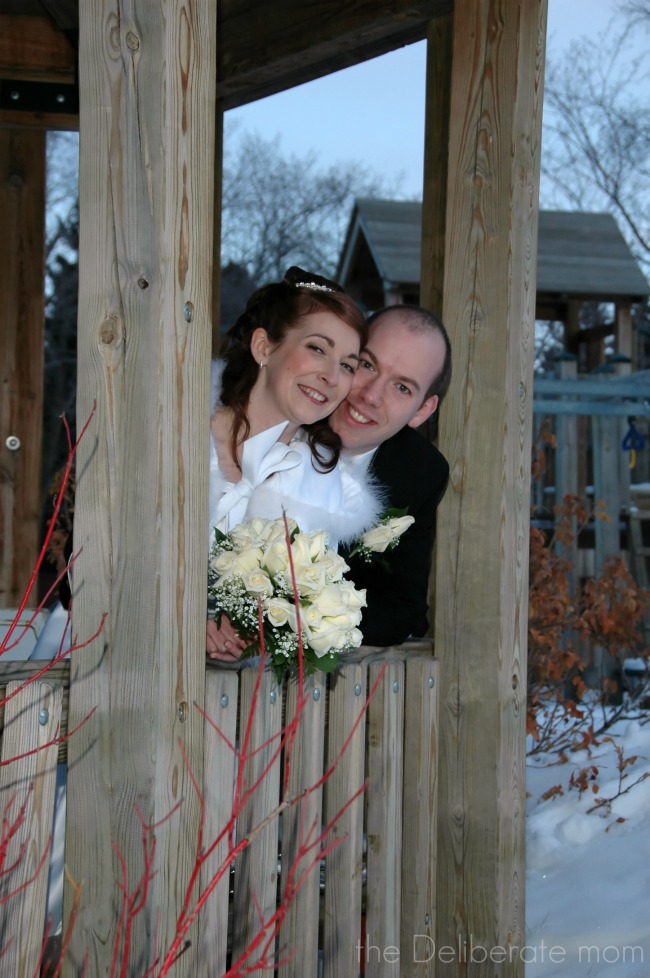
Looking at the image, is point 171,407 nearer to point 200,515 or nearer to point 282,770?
point 200,515

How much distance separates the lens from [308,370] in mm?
3160

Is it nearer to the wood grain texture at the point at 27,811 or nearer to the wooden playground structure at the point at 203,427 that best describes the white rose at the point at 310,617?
the wooden playground structure at the point at 203,427

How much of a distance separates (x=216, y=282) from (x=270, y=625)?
109 inches

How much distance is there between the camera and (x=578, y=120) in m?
18.8

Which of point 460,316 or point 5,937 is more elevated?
point 460,316

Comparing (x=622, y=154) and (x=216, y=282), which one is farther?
(x=622, y=154)

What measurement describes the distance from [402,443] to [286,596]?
0.98m

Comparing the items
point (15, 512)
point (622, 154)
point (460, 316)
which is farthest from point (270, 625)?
point (622, 154)

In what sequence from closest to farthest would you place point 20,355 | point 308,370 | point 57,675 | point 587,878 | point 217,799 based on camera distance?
point 57,675 → point 217,799 → point 308,370 → point 587,878 → point 20,355

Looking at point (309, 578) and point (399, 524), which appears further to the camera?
point (399, 524)

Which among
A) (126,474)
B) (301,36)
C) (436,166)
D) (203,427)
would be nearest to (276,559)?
(203,427)

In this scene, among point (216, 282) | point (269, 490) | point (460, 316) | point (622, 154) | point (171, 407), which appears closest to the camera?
point (171, 407)

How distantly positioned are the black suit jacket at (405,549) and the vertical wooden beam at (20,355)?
2887 mm

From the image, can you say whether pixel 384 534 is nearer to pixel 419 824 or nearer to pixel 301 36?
pixel 419 824
